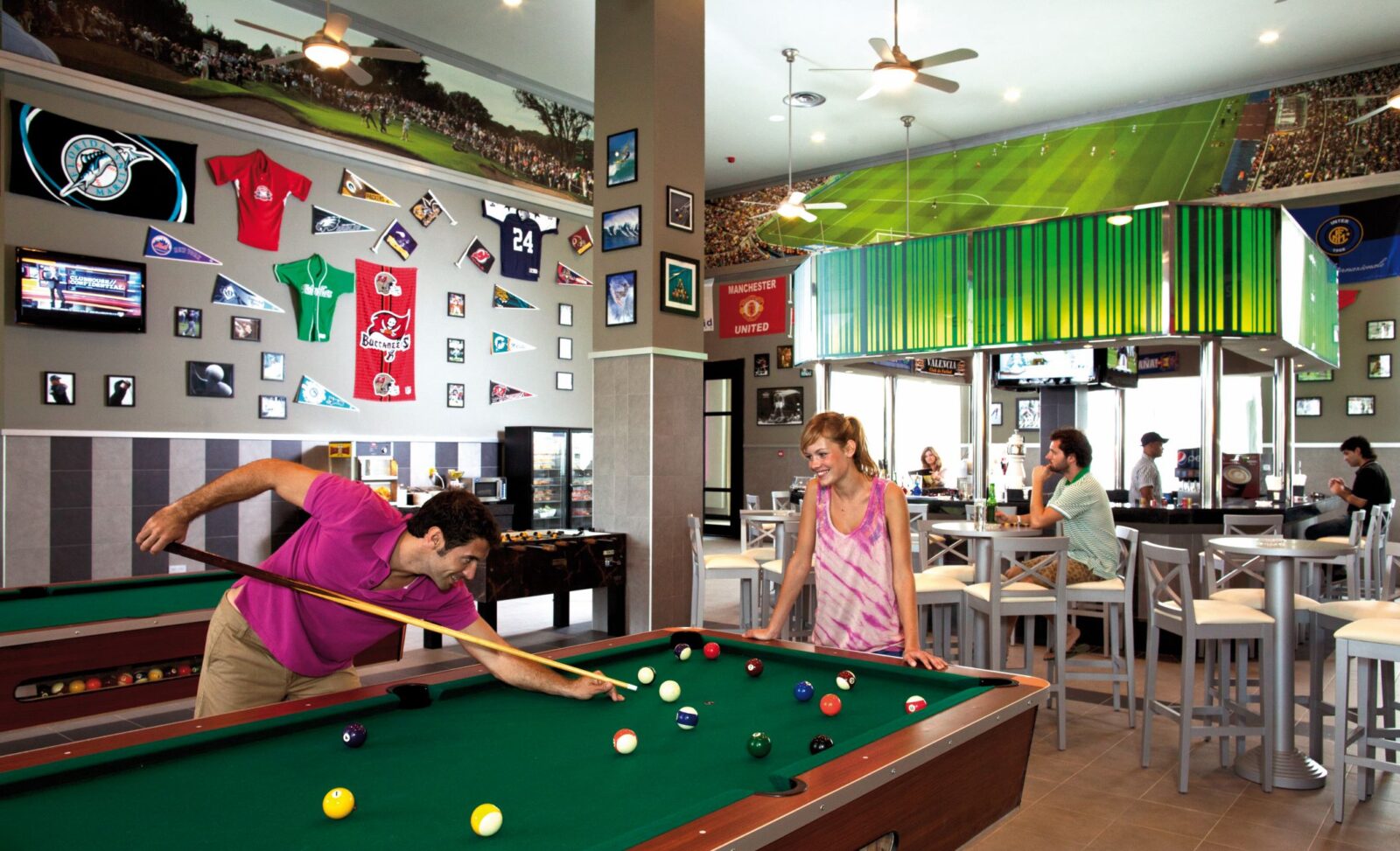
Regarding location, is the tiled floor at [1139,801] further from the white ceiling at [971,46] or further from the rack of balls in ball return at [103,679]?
the white ceiling at [971,46]

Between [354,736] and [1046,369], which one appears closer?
[354,736]

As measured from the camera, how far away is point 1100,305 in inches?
250

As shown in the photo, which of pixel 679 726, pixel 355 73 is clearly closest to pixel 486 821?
pixel 679 726

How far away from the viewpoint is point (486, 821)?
4.78ft

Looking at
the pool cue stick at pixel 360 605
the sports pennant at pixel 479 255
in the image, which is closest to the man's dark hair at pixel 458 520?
the pool cue stick at pixel 360 605

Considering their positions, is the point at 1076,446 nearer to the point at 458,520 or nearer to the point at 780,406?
the point at 458,520

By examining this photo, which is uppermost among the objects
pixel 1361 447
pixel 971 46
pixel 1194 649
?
pixel 971 46

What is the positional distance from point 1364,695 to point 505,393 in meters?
8.55

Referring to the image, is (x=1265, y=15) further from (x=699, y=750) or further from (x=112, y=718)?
(x=112, y=718)

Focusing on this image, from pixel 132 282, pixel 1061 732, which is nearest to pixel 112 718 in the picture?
pixel 132 282

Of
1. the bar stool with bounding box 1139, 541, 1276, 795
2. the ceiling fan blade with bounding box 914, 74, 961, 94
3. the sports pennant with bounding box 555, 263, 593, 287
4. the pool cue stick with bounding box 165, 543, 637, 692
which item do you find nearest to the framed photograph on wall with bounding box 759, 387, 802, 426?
the sports pennant with bounding box 555, 263, 593, 287

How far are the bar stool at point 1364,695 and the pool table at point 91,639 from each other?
4395 mm

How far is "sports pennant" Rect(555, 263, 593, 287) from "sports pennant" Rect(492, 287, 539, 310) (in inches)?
23.3

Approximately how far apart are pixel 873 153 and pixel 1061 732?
33.6 ft
